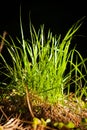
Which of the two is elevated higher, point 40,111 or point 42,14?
point 42,14

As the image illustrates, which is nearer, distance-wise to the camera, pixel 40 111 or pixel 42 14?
pixel 40 111

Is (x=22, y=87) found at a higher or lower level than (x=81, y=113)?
higher

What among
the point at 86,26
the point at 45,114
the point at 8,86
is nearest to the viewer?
the point at 45,114

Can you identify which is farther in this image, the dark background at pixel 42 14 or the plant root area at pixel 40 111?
the dark background at pixel 42 14

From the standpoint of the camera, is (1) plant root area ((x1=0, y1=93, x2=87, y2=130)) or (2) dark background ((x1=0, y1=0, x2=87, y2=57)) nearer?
(1) plant root area ((x1=0, y1=93, x2=87, y2=130))

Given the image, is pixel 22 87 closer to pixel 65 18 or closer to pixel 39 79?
pixel 39 79

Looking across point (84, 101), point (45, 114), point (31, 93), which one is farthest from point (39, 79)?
point (84, 101)

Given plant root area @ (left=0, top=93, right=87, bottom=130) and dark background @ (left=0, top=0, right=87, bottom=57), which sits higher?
dark background @ (left=0, top=0, right=87, bottom=57)

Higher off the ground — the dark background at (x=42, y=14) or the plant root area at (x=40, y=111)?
the dark background at (x=42, y=14)
